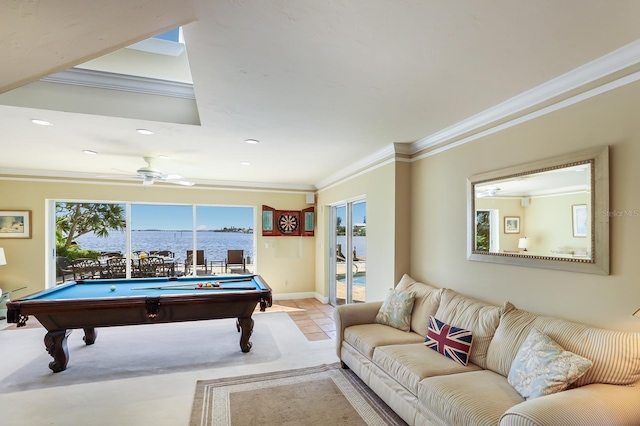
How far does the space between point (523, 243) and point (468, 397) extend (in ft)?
4.32

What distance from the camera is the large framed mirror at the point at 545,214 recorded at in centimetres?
211

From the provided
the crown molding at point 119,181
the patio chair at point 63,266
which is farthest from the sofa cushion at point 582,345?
the patio chair at point 63,266

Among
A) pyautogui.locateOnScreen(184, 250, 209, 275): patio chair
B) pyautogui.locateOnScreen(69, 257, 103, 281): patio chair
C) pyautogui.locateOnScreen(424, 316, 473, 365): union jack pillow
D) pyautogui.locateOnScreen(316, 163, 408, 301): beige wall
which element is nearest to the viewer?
pyautogui.locateOnScreen(424, 316, 473, 365): union jack pillow

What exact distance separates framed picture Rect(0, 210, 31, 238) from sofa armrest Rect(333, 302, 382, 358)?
5530 mm

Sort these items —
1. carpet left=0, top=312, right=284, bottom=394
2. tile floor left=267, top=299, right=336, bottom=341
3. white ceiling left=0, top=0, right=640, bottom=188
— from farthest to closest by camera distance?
tile floor left=267, top=299, right=336, bottom=341
carpet left=0, top=312, right=284, bottom=394
white ceiling left=0, top=0, right=640, bottom=188

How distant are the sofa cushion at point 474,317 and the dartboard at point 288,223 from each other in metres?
4.28

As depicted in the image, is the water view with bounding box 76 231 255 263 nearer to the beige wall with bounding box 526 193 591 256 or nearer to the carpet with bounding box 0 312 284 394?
the carpet with bounding box 0 312 284 394

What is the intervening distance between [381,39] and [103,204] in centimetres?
619

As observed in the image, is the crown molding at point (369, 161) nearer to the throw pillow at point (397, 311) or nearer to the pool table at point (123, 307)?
the throw pillow at point (397, 311)

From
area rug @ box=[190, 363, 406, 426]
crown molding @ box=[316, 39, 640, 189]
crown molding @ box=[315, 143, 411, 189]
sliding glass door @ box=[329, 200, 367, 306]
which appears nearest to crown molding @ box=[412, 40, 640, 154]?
crown molding @ box=[316, 39, 640, 189]

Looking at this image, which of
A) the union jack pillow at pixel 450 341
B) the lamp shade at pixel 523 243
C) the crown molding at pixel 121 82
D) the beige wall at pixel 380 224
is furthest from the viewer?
the beige wall at pixel 380 224

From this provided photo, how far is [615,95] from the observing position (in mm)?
2037

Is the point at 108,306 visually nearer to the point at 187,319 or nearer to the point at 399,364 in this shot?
the point at 187,319

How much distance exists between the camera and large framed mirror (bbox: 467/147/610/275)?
2.11 meters
